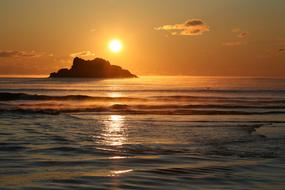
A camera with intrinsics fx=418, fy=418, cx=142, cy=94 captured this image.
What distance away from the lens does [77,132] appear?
790 inches

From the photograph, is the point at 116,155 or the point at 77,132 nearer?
the point at 116,155

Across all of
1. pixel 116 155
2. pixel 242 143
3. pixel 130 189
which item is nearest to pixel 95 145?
pixel 116 155

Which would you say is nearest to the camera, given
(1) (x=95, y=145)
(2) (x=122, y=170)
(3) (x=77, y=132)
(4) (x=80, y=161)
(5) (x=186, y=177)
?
(5) (x=186, y=177)

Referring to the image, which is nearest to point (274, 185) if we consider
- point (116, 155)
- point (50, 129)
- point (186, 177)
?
point (186, 177)

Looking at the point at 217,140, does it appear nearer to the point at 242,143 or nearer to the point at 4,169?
the point at 242,143

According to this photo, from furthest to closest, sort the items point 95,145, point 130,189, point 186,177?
point 95,145, point 186,177, point 130,189

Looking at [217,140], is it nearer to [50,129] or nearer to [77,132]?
[77,132]

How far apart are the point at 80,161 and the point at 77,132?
301 inches

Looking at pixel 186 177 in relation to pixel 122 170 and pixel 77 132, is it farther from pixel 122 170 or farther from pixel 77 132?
pixel 77 132

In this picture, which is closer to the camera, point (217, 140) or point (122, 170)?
point (122, 170)

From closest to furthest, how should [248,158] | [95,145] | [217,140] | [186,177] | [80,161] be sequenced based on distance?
[186,177], [80,161], [248,158], [95,145], [217,140]

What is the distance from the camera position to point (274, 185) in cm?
965

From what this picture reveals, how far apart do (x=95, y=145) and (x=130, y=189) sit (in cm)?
693

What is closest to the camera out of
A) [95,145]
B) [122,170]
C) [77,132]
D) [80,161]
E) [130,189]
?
[130,189]
